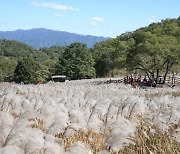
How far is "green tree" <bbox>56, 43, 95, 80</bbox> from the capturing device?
85688 millimetres

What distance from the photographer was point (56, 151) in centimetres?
332

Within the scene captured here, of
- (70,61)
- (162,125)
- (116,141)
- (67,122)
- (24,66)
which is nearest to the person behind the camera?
(116,141)

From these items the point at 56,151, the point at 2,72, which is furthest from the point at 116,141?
the point at 2,72

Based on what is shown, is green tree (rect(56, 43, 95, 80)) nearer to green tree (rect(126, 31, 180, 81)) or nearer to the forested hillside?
the forested hillside

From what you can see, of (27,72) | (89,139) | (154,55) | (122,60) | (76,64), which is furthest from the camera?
(27,72)

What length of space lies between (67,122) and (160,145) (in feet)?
3.86

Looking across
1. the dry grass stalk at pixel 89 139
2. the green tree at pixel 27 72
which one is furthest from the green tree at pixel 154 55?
the green tree at pixel 27 72

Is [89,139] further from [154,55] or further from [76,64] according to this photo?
[76,64]

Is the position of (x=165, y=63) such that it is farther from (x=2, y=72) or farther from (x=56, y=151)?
(x=2, y=72)

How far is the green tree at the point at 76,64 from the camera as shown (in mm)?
85688

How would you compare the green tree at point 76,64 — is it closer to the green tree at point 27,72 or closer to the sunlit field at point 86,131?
the green tree at point 27,72

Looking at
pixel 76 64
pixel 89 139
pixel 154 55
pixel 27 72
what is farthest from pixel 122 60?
pixel 27 72

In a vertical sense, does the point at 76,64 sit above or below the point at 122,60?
below

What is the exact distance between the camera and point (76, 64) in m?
87.7
